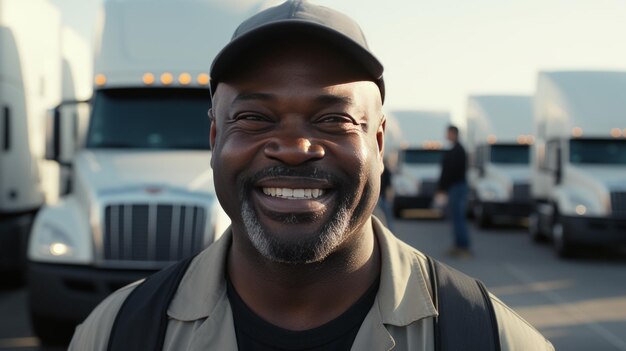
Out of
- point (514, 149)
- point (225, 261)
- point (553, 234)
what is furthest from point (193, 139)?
point (514, 149)

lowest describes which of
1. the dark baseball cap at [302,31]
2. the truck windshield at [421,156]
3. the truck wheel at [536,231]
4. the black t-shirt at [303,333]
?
the truck wheel at [536,231]

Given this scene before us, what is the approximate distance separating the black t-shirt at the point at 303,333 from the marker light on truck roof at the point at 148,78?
5977 mm

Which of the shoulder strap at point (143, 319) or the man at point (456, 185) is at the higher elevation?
the shoulder strap at point (143, 319)

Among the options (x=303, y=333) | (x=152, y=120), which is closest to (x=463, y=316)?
(x=303, y=333)

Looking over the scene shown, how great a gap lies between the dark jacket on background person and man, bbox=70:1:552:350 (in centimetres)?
1124

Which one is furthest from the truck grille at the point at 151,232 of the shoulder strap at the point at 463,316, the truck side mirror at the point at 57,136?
the shoulder strap at the point at 463,316

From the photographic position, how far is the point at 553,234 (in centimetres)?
1470

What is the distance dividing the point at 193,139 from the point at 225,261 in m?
5.45

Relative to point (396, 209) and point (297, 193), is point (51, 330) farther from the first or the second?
point (396, 209)

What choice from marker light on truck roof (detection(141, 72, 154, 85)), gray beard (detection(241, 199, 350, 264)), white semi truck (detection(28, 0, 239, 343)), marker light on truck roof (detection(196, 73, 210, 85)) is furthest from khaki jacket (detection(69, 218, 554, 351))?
marker light on truck roof (detection(141, 72, 154, 85))

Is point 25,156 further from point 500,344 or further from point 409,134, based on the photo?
point 409,134

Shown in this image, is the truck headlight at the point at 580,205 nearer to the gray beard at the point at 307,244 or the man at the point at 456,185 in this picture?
the man at the point at 456,185

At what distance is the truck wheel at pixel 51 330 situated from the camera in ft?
21.6

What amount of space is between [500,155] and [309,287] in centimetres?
1942
